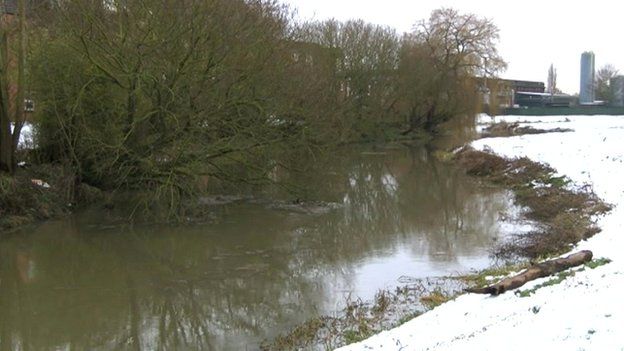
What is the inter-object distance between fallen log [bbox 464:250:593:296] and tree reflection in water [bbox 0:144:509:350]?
2.83 metres

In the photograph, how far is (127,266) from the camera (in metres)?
12.7

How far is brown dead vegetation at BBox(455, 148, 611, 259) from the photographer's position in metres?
12.5

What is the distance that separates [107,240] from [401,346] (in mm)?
10642

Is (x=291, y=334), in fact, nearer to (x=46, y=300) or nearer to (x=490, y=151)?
(x=46, y=300)

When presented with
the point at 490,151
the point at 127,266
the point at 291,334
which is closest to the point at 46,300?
the point at 127,266

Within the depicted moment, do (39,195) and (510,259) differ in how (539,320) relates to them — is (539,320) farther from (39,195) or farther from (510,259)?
(39,195)

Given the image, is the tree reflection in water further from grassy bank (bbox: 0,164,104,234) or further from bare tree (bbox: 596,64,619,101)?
bare tree (bbox: 596,64,619,101)

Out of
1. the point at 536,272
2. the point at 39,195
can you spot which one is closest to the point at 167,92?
the point at 39,195

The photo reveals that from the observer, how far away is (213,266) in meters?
12.6

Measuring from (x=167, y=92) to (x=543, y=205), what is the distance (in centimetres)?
1110

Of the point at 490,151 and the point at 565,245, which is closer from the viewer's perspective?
the point at 565,245

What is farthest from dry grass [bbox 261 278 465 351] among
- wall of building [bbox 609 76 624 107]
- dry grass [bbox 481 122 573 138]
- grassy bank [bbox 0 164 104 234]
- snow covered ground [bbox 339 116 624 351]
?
wall of building [bbox 609 76 624 107]

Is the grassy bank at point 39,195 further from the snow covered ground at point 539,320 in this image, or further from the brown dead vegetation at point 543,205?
the snow covered ground at point 539,320

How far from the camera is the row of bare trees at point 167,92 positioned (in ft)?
55.4
